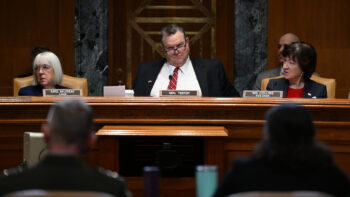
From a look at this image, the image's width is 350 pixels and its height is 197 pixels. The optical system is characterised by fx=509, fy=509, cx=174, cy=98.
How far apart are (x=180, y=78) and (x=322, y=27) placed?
8.69ft

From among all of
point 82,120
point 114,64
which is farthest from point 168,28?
point 82,120

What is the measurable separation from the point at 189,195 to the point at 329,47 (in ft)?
13.2

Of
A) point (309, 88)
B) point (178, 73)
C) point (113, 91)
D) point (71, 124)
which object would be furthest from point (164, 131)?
point (309, 88)

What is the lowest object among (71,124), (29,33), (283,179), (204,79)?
(283,179)

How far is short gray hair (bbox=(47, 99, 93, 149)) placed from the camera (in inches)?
68.9

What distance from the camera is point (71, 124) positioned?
1.76 meters

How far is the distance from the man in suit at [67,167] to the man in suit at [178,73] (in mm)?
2538

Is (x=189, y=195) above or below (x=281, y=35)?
below

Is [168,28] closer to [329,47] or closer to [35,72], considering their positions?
[35,72]

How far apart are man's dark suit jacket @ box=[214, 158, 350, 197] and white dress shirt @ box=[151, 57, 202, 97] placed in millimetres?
2543

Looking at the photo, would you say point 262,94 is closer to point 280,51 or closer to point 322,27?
point 280,51

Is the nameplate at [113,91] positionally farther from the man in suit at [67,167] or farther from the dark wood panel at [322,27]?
the dark wood panel at [322,27]

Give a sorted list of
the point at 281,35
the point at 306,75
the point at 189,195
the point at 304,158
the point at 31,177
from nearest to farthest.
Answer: the point at 31,177, the point at 304,158, the point at 189,195, the point at 306,75, the point at 281,35

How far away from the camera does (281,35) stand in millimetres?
6180
